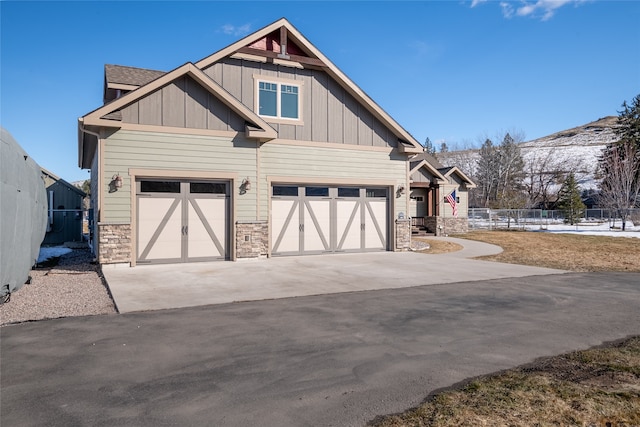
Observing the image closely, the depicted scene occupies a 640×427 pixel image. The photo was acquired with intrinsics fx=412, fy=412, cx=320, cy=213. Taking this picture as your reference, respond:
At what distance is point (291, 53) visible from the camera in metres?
14.8

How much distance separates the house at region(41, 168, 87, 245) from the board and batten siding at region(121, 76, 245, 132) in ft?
37.6

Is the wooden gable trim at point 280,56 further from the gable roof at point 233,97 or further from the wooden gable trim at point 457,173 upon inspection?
the wooden gable trim at point 457,173

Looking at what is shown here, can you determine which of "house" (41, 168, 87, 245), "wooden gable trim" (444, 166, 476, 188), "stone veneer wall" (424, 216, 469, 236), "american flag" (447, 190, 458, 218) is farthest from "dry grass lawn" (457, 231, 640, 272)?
"house" (41, 168, 87, 245)

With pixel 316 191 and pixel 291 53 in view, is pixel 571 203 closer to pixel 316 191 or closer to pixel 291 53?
pixel 316 191

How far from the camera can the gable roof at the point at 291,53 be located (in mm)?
13625

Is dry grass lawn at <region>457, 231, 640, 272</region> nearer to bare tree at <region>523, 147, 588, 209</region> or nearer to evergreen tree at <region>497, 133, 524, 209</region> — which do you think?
bare tree at <region>523, 147, 588, 209</region>

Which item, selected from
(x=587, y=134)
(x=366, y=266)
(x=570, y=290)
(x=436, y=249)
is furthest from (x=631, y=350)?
(x=587, y=134)

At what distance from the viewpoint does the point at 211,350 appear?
192 inches

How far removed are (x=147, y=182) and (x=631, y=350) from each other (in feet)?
38.0

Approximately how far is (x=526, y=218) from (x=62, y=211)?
38918 mm

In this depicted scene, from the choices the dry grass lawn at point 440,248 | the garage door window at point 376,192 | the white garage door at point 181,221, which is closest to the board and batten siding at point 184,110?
the white garage door at point 181,221

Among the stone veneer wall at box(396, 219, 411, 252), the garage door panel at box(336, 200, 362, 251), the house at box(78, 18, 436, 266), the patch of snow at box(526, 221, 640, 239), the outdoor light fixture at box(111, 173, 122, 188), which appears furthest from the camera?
the patch of snow at box(526, 221, 640, 239)

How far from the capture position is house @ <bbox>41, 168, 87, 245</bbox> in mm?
20250

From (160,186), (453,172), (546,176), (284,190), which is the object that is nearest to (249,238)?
(284,190)
